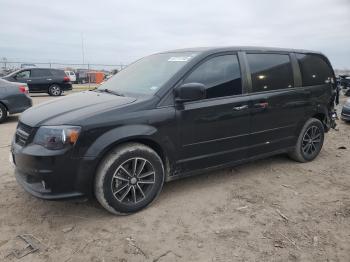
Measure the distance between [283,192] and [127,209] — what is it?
6.56 ft

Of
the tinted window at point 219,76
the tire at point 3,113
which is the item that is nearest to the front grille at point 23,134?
the tinted window at point 219,76

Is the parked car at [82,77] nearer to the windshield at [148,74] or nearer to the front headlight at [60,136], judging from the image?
the windshield at [148,74]

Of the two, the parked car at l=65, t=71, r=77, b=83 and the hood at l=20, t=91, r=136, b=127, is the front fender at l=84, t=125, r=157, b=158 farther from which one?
the parked car at l=65, t=71, r=77, b=83

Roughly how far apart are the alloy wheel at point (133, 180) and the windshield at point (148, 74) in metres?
0.82

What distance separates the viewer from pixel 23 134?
3.69 meters

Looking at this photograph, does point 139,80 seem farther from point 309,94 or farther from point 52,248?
point 309,94

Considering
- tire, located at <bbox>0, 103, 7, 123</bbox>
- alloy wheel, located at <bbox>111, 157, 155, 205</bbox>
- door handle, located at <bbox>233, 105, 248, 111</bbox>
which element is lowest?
alloy wheel, located at <bbox>111, 157, 155, 205</bbox>

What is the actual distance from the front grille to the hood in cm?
5

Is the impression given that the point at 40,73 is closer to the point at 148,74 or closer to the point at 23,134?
the point at 148,74

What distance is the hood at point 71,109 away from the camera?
3.51 meters

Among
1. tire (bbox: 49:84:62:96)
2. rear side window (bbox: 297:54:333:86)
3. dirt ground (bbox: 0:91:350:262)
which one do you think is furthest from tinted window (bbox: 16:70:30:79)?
rear side window (bbox: 297:54:333:86)

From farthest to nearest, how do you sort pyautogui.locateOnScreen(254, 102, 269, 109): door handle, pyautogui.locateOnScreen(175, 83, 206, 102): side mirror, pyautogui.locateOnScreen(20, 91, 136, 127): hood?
pyautogui.locateOnScreen(254, 102, 269, 109): door handle, pyautogui.locateOnScreen(175, 83, 206, 102): side mirror, pyautogui.locateOnScreen(20, 91, 136, 127): hood

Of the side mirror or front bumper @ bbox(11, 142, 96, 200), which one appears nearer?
front bumper @ bbox(11, 142, 96, 200)

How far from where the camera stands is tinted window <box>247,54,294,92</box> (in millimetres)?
4730
